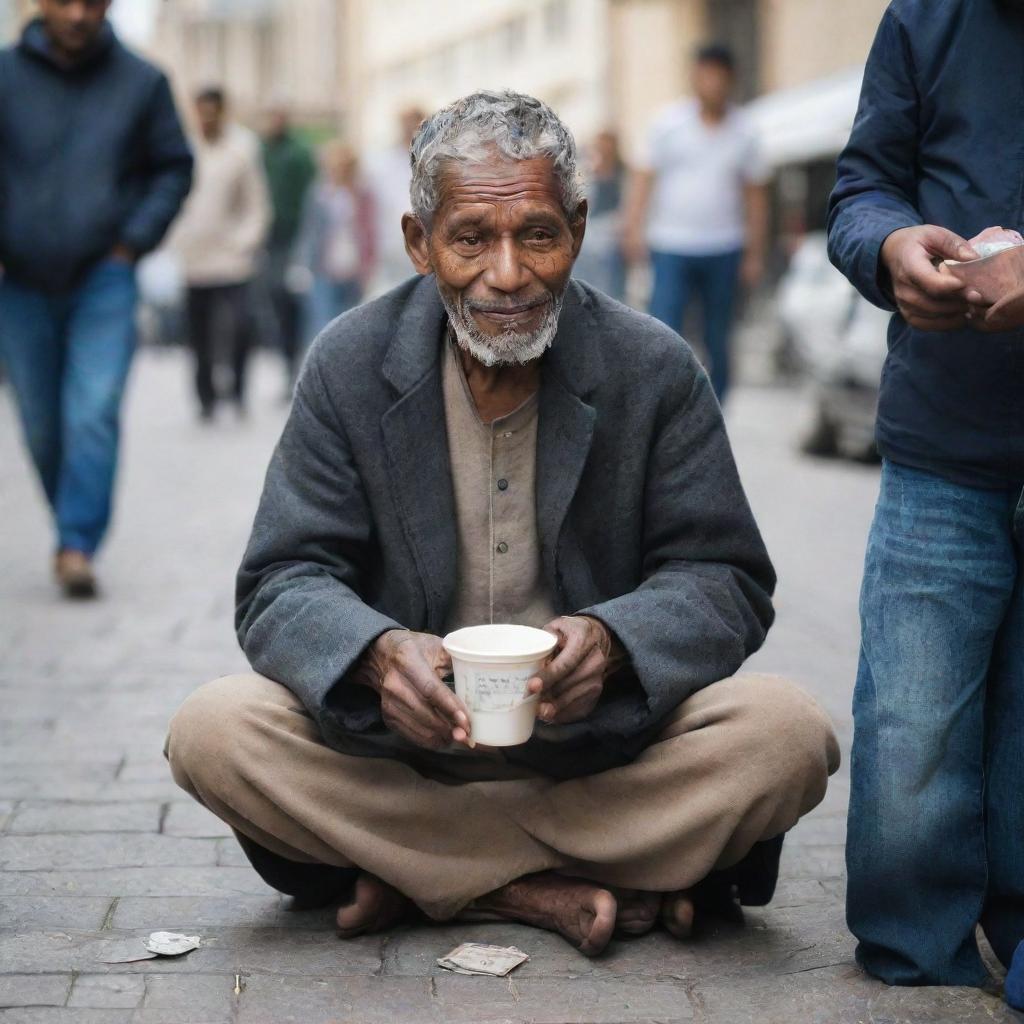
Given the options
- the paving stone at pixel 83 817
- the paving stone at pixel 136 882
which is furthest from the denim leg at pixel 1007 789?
the paving stone at pixel 83 817

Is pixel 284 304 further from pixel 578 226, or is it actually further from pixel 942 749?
pixel 942 749

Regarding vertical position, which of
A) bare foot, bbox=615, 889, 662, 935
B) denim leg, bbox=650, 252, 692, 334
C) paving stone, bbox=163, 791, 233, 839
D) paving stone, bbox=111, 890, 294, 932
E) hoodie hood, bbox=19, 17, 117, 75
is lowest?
paving stone, bbox=163, 791, 233, 839

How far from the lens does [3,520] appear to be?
9102 mm

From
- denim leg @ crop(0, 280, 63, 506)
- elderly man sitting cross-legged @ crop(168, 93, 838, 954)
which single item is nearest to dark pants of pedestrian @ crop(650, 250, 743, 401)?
denim leg @ crop(0, 280, 63, 506)

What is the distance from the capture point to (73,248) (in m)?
6.89

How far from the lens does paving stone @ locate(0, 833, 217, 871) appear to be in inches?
152

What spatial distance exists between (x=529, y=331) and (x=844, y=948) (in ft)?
4.10

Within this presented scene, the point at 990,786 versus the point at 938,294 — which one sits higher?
the point at 938,294

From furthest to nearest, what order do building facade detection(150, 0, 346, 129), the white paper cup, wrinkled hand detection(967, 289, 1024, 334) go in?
building facade detection(150, 0, 346, 129)
the white paper cup
wrinkled hand detection(967, 289, 1024, 334)

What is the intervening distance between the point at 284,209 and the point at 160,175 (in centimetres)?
785

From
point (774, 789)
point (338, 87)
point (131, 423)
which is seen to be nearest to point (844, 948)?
point (774, 789)

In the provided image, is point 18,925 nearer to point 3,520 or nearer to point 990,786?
point 990,786

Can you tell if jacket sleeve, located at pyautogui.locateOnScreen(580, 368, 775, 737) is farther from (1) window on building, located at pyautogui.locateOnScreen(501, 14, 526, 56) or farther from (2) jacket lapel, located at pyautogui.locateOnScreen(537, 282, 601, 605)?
(1) window on building, located at pyautogui.locateOnScreen(501, 14, 526, 56)

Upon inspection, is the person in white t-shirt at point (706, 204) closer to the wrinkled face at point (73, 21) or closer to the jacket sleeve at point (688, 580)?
the wrinkled face at point (73, 21)
